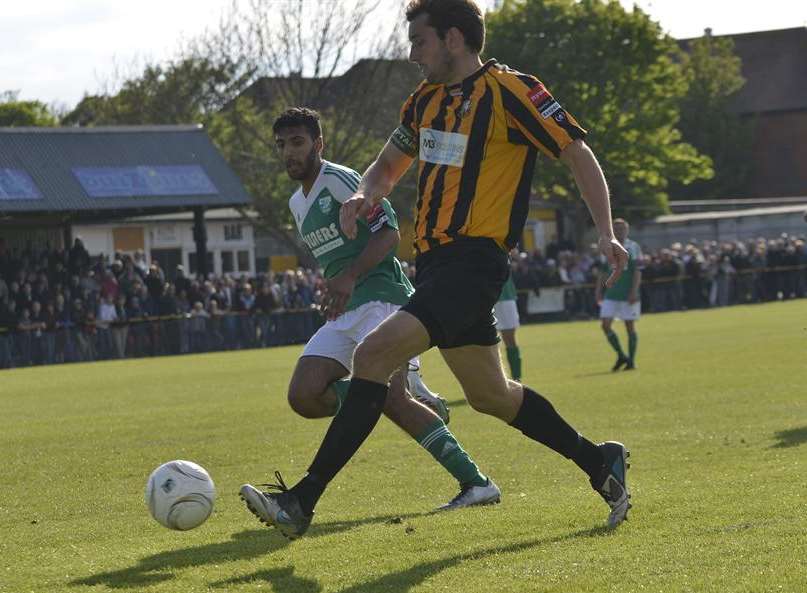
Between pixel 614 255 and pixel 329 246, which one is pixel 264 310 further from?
pixel 614 255

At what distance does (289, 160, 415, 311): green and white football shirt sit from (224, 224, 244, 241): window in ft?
182

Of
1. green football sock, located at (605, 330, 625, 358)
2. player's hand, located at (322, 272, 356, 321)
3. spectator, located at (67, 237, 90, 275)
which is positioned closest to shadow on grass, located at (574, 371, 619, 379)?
green football sock, located at (605, 330, 625, 358)

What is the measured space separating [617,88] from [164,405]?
47.5 m

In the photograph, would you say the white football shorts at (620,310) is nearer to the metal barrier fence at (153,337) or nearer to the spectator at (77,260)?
the metal barrier fence at (153,337)

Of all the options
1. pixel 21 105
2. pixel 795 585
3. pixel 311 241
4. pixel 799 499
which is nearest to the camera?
pixel 795 585

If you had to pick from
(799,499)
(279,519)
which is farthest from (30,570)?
(799,499)

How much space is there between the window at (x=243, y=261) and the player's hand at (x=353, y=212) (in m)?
57.9

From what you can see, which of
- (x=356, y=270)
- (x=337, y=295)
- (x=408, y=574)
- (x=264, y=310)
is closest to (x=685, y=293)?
(x=264, y=310)

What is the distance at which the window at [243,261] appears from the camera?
64312 mm

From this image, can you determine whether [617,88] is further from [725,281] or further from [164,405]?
[164,405]

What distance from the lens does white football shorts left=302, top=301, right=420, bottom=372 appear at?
810 cm

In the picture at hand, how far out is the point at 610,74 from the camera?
62.4 m

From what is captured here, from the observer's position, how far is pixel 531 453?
1088cm

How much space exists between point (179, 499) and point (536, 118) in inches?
94.7
